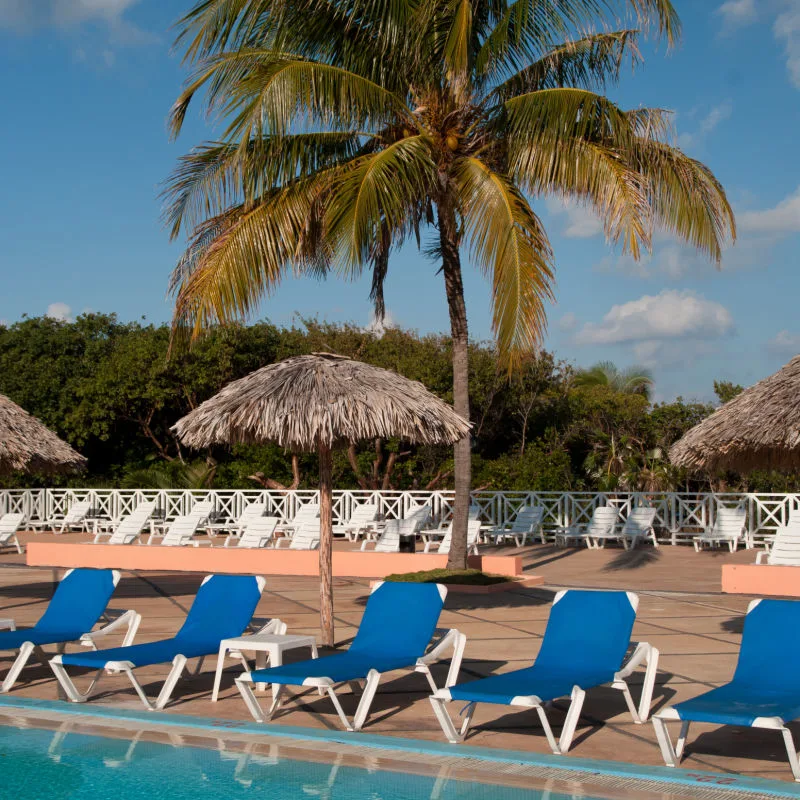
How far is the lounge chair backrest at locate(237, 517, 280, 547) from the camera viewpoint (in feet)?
55.0

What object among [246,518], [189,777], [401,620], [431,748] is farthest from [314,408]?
[246,518]

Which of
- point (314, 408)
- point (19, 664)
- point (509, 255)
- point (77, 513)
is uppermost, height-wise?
point (509, 255)

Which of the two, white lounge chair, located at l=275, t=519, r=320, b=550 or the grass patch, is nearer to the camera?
the grass patch

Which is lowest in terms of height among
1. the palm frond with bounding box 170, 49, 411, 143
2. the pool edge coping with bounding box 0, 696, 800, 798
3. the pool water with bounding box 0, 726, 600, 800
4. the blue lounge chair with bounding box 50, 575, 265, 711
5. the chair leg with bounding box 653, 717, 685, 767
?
the pool water with bounding box 0, 726, 600, 800

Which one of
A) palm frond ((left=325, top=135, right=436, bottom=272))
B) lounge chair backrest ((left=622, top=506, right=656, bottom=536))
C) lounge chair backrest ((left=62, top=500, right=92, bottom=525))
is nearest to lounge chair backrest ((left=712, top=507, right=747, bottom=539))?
lounge chair backrest ((left=622, top=506, right=656, bottom=536))

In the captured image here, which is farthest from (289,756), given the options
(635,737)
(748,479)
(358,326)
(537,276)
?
(358,326)

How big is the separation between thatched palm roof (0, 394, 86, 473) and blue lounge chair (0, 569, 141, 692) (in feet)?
10.1

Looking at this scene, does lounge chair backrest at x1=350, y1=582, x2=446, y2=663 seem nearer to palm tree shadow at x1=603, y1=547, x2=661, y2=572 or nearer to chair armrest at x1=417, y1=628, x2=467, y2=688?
chair armrest at x1=417, y1=628, x2=467, y2=688

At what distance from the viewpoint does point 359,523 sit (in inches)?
747

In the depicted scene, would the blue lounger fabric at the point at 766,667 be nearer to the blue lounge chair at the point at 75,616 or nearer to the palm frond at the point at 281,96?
the blue lounge chair at the point at 75,616

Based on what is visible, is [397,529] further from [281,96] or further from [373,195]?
[281,96]

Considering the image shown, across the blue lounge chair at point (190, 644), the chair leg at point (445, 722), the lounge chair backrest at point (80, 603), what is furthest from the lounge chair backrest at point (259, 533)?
the chair leg at point (445, 722)

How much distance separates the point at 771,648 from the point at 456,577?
748 centimetres

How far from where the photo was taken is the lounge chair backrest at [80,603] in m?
7.63
